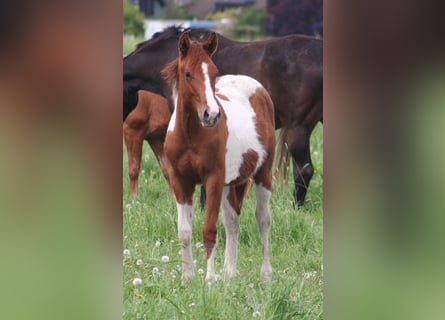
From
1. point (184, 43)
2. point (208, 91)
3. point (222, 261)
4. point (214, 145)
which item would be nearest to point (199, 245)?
point (222, 261)

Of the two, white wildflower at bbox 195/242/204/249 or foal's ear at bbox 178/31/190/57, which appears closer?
foal's ear at bbox 178/31/190/57

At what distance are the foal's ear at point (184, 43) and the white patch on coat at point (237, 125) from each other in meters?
0.12

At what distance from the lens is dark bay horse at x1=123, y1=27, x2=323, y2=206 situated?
184 cm

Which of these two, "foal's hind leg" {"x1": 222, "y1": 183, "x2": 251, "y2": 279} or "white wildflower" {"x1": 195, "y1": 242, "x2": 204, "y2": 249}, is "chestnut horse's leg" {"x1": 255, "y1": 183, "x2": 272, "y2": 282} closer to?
"foal's hind leg" {"x1": 222, "y1": 183, "x2": 251, "y2": 279}

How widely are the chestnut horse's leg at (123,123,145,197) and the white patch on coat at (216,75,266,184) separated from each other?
23cm

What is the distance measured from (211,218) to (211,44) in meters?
0.40

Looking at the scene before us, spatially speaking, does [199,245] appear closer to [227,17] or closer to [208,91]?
[208,91]

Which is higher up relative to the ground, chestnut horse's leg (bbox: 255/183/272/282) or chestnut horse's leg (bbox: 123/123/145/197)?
chestnut horse's leg (bbox: 123/123/145/197)

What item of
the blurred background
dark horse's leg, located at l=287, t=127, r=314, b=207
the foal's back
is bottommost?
dark horse's leg, located at l=287, t=127, r=314, b=207

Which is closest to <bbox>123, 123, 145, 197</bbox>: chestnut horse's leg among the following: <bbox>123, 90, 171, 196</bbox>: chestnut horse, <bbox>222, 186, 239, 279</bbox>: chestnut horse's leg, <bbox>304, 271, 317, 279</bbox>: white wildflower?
<bbox>123, 90, 171, 196</bbox>: chestnut horse

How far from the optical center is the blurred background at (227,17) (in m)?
1.73
